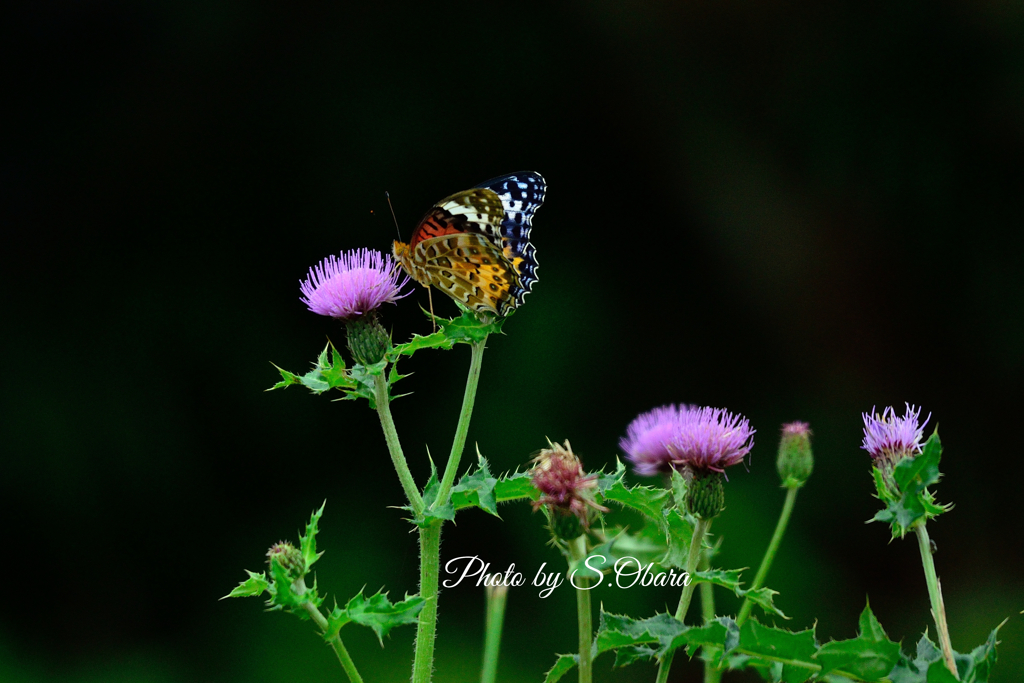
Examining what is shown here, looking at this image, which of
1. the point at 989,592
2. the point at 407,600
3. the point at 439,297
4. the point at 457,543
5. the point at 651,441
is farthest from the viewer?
the point at 457,543

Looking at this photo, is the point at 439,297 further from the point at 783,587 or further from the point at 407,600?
the point at 407,600

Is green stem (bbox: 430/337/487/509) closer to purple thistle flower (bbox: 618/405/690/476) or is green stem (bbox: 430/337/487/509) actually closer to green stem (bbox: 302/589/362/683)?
green stem (bbox: 302/589/362/683)

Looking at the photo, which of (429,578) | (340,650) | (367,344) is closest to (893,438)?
(429,578)

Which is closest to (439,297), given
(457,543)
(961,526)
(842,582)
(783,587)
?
(457,543)

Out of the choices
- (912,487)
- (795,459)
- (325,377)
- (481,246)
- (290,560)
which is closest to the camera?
(912,487)

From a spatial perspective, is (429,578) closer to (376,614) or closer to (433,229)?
(376,614)

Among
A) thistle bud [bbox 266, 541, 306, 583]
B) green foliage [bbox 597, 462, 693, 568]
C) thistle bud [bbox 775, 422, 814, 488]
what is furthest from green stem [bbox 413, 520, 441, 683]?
thistle bud [bbox 775, 422, 814, 488]
